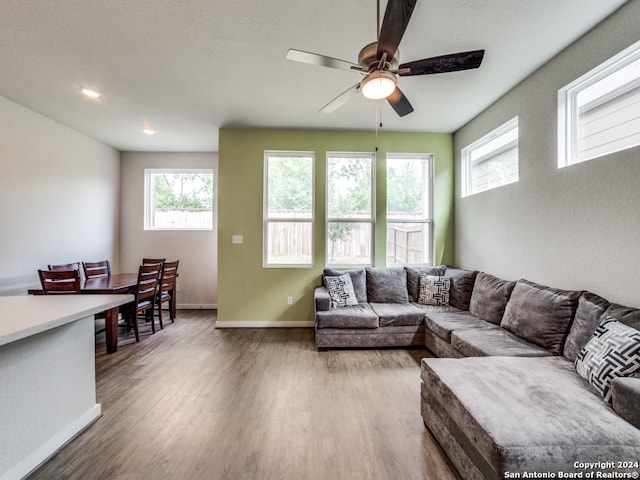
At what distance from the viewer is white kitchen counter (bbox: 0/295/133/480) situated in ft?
4.79

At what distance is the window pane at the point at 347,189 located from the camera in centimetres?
434

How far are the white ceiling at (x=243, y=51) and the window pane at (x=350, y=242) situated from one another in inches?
59.8

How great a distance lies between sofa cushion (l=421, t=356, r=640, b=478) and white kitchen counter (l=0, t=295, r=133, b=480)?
2.07m

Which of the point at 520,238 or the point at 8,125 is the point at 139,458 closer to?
the point at 520,238

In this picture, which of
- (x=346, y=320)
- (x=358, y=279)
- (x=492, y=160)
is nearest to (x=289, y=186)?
(x=358, y=279)

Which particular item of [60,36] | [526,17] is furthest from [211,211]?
[526,17]

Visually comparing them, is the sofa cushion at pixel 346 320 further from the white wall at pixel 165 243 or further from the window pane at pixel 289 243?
the white wall at pixel 165 243

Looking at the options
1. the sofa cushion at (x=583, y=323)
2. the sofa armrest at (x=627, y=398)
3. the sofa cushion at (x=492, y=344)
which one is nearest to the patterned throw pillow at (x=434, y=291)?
the sofa cushion at (x=492, y=344)

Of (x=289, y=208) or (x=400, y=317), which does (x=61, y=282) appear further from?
(x=400, y=317)

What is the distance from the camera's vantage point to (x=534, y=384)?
163 centimetres

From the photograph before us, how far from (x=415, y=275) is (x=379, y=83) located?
2.75 meters

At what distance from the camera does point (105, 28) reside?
7.08 feet

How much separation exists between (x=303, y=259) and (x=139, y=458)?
9.60 ft

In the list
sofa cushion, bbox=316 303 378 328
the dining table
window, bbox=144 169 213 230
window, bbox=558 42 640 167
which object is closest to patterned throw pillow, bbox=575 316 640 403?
window, bbox=558 42 640 167
